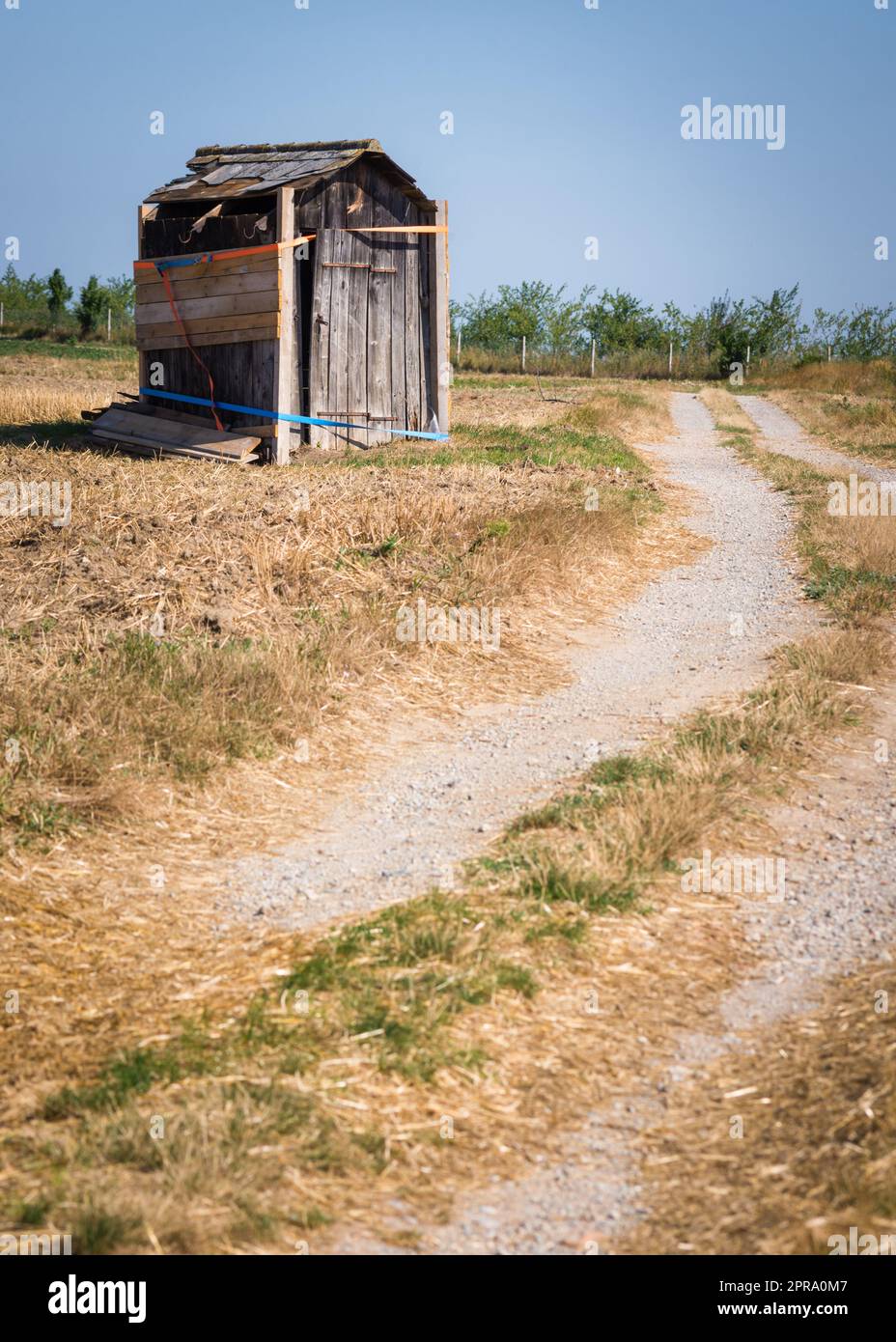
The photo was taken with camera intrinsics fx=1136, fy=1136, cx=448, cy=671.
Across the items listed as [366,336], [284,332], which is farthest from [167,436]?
[366,336]

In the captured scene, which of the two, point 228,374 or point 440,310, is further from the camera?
point 440,310

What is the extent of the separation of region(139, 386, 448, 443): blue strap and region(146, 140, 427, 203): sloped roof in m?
2.27

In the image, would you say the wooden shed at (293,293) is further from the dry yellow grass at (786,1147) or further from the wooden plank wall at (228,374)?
the dry yellow grass at (786,1147)

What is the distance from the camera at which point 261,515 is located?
9172mm

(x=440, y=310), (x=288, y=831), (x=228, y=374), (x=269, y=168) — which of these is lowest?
(x=288, y=831)

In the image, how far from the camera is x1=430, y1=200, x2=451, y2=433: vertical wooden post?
1451cm

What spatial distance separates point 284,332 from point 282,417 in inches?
36.4

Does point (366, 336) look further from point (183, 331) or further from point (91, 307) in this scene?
point (91, 307)

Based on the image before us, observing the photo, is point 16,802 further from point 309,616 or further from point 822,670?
point 822,670

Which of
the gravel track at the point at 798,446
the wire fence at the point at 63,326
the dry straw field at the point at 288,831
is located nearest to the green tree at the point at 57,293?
Answer: the wire fence at the point at 63,326

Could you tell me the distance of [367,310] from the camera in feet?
45.9

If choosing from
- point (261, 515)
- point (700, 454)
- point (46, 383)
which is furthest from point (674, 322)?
point (261, 515)

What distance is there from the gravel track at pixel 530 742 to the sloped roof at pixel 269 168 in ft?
21.4

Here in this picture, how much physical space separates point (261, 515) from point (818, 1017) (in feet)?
21.5
